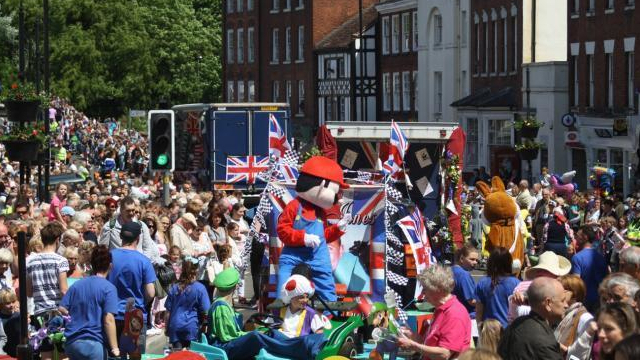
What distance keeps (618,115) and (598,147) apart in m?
1.81

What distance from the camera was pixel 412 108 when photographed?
241 ft

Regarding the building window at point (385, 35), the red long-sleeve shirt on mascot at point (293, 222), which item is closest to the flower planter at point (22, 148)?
the red long-sleeve shirt on mascot at point (293, 222)

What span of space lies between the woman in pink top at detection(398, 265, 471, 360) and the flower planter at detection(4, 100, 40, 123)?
1625cm

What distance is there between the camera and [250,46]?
91.6 m

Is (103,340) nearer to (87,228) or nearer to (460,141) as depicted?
(87,228)

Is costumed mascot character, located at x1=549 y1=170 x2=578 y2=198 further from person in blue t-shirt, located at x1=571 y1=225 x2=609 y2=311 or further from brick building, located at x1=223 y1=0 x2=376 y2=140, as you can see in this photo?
brick building, located at x1=223 y1=0 x2=376 y2=140

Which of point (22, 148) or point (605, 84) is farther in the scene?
point (605, 84)

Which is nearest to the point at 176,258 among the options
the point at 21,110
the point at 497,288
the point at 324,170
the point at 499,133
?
the point at 324,170

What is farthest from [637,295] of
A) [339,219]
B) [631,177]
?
[631,177]

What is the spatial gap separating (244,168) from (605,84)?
1342 cm

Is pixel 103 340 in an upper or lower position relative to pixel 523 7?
lower

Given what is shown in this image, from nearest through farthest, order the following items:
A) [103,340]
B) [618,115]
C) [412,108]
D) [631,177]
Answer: [103,340] < [631,177] < [618,115] < [412,108]

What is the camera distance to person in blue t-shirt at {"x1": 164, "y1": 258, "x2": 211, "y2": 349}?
1544 centimetres

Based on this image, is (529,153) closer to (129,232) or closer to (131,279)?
(129,232)
